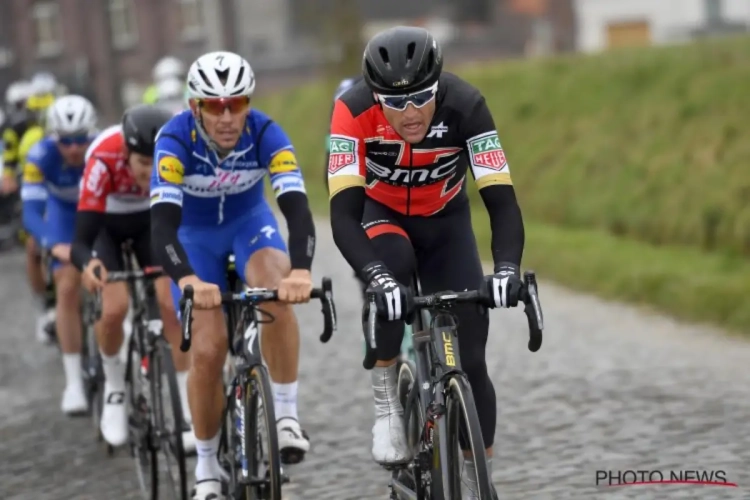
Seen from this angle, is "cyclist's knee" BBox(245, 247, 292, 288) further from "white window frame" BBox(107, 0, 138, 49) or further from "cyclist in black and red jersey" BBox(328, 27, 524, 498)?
"white window frame" BBox(107, 0, 138, 49)

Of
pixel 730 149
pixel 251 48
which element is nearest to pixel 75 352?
pixel 730 149

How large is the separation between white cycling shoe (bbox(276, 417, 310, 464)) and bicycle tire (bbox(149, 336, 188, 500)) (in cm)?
89

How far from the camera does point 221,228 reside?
263 inches

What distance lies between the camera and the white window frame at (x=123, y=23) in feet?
186

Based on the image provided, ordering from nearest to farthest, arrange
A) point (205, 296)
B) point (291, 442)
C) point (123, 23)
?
point (205, 296)
point (291, 442)
point (123, 23)

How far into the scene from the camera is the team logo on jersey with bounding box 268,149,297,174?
6.44m

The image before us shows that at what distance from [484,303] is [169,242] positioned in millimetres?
1622

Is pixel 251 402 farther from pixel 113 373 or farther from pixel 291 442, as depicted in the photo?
pixel 113 373

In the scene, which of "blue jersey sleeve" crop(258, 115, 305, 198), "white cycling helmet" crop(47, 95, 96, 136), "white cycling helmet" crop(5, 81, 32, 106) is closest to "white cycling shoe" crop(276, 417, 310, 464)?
"blue jersey sleeve" crop(258, 115, 305, 198)

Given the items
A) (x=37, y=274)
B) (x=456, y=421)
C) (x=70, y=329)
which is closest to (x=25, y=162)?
(x=37, y=274)

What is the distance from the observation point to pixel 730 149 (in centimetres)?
1678

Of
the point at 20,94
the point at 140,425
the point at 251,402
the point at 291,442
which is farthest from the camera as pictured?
the point at 20,94

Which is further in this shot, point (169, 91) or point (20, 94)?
point (20, 94)
